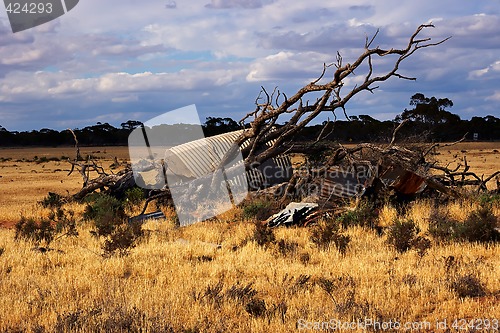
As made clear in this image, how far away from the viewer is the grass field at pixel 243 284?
5945 millimetres

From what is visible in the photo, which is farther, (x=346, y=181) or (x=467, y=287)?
(x=346, y=181)

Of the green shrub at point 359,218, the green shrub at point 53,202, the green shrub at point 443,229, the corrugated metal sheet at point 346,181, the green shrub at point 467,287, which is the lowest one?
the green shrub at point 467,287

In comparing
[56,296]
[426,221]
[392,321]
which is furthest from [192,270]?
[426,221]

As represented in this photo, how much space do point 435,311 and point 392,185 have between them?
6998mm

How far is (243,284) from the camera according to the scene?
7.24m

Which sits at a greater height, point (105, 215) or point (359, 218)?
point (105, 215)

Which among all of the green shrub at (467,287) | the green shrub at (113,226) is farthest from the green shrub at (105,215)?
the green shrub at (467,287)

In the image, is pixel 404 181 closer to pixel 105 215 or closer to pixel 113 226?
pixel 113 226

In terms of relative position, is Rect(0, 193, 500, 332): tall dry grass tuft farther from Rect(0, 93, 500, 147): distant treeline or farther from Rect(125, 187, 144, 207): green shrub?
Rect(0, 93, 500, 147): distant treeline

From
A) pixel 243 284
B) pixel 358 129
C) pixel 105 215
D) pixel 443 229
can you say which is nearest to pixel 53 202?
pixel 105 215

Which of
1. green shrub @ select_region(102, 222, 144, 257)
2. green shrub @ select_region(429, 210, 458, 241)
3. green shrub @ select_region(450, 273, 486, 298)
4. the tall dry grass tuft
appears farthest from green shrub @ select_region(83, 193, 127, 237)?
green shrub @ select_region(450, 273, 486, 298)

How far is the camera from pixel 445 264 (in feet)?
26.1

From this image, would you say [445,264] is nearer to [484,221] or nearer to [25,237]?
[484,221]

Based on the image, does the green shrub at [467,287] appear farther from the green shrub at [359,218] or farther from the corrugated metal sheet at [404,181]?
the corrugated metal sheet at [404,181]
